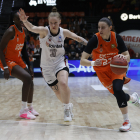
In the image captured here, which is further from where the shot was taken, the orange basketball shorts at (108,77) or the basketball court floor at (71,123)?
the orange basketball shorts at (108,77)

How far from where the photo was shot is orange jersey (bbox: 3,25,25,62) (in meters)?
3.97

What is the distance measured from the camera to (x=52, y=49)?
3627 mm

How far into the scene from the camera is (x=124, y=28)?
16469 mm

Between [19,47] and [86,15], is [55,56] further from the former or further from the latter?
[86,15]

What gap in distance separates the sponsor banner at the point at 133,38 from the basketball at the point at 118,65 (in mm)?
13848

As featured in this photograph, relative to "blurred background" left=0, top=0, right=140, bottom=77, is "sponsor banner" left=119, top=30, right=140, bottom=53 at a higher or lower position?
lower

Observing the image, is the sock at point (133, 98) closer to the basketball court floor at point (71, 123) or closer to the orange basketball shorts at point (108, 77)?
the basketball court floor at point (71, 123)

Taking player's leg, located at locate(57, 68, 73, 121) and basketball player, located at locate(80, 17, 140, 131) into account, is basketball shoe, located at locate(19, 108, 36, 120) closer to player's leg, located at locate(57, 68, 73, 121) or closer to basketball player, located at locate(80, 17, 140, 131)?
player's leg, located at locate(57, 68, 73, 121)

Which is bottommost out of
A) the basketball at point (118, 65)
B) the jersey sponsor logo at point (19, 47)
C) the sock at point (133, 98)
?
the sock at point (133, 98)

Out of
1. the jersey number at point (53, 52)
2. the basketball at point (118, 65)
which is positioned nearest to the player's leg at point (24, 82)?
the jersey number at point (53, 52)

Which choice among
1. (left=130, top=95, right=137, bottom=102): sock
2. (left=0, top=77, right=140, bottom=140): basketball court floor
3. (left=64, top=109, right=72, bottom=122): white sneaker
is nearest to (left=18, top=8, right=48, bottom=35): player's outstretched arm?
(left=64, top=109, right=72, bottom=122): white sneaker

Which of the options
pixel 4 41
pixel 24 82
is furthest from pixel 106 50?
pixel 4 41

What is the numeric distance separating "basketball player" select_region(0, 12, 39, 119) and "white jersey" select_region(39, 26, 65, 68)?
47cm

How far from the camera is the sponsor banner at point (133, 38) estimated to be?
53.5 feet
